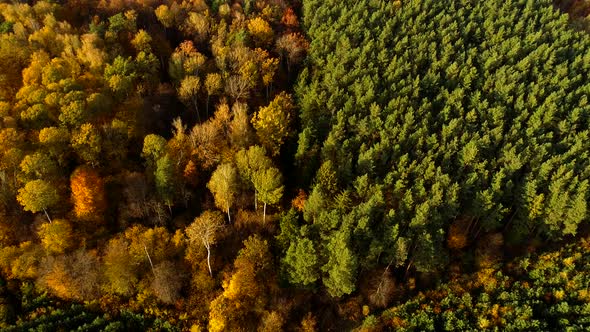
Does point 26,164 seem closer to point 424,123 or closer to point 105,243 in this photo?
point 105,243

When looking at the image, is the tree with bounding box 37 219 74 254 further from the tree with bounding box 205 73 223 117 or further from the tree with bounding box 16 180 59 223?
the tree with bounding box 205 73 223 117

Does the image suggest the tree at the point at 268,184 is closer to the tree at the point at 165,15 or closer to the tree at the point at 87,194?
the tree at the point at 87,194

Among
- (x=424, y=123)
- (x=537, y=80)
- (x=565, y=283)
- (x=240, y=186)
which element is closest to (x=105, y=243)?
(x=240, y=186)

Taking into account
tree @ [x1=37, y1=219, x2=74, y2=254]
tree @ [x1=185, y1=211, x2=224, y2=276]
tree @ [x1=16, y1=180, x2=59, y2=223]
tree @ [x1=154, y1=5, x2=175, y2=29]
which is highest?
tree @ [x1=154, y1=5, x2=175, y2=29]

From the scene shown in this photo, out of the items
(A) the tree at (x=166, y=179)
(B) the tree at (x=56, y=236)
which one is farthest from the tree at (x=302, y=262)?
(B) the tree at (x=56, y=236)

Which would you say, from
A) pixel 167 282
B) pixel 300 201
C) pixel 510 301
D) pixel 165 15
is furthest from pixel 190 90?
pixel 510 301

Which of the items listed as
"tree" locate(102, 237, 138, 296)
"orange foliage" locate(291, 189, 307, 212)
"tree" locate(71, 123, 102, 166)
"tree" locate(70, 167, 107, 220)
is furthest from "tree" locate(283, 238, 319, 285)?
"tree" locate(71, 123, 102, 166)

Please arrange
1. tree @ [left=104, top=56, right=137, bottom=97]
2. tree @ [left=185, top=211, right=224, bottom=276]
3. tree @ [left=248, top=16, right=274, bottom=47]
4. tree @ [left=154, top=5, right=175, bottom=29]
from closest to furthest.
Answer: tree @ [left=185, top=211, right=224, bottom=276] < tree @ [left=104, top=56, right=137, bottom=97] < tree @ [left=154, top=5, right=175, bottom=29] < tree @ [left=248, top=16, right=274, bottom=47]
